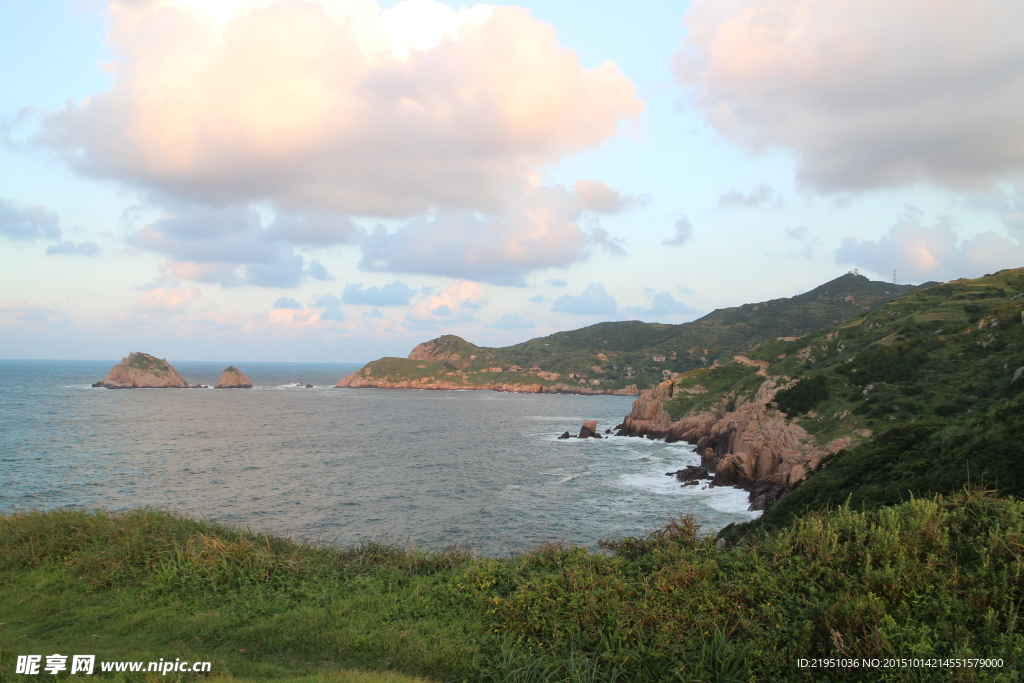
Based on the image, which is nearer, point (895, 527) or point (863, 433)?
point (895, 527)

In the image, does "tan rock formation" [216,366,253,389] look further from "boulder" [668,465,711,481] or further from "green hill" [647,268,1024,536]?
"boulder" [668,465,711,481]

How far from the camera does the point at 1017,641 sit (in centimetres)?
713

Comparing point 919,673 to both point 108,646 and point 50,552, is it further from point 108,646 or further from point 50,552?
point 50,552


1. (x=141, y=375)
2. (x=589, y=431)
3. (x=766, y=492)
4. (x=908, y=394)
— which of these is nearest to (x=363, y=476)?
(x=766, y=492)

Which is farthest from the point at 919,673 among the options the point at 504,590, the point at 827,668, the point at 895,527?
the point at 504,590

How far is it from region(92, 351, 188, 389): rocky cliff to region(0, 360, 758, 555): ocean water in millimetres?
76898

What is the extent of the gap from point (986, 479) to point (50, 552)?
82.7ft

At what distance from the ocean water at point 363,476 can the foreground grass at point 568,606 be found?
13.8ft

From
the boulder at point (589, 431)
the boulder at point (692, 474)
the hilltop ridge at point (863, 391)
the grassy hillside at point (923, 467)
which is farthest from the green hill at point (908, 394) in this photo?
the boulder at point (589, 431)

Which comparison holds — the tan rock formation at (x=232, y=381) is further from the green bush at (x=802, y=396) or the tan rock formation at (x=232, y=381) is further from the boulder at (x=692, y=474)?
the green bush at (x=802, y=396)

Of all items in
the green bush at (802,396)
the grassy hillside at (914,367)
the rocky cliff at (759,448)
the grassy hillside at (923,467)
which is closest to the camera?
the grassy hillside at (923,467)

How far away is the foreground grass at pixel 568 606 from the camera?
310 inches

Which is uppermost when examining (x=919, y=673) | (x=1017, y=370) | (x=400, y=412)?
(x=1017, y=370)

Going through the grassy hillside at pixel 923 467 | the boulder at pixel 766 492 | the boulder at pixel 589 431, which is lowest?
the boulder at pixel 589 431
